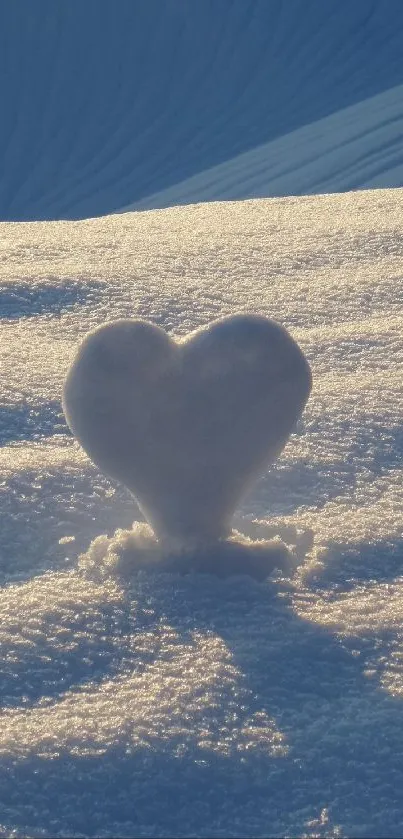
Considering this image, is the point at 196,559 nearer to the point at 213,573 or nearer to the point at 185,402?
the point at 213,573

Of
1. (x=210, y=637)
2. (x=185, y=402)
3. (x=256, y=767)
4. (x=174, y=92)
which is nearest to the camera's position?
(x=256, y=767)

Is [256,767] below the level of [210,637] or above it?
below

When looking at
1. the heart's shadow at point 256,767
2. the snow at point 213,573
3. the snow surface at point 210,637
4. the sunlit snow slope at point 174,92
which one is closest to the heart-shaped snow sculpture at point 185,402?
the snow at point 213,573

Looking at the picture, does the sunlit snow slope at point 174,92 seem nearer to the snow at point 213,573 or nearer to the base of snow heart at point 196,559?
the snow at point 213,573

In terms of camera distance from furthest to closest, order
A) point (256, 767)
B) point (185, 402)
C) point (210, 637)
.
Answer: point (185, 402) < point (210, 637) < point (256, 767)

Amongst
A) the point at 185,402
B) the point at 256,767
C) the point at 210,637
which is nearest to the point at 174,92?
the point at 185,402

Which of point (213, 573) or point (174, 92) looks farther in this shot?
point (174, 92)

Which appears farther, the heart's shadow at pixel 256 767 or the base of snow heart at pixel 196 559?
the base of snow heart at pixel 196 559
